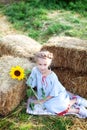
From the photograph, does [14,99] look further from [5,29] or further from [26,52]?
A: [5,29]

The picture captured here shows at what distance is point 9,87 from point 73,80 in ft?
3.04

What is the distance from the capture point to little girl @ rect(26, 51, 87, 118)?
4730 millimetres

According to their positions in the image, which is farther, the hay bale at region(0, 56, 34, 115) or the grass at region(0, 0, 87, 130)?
the grass at region(0, 0, 87, 130)

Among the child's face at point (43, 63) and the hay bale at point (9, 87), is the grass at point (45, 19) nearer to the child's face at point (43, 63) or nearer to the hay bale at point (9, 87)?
the hay bale at point (9, 87)

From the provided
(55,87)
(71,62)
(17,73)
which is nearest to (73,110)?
(55,87)

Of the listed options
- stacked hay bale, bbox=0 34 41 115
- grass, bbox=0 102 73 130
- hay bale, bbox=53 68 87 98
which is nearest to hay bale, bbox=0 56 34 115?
stacked hay bale, bbox=0 34 41 115

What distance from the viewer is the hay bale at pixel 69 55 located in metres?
4.87

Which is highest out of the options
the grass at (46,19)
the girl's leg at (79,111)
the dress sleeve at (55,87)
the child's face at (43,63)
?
the child's face at (43,63)

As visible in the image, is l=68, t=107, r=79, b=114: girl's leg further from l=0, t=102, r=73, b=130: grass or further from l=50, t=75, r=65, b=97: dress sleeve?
l=50, t=75, r=65, b=97: dress sleeve

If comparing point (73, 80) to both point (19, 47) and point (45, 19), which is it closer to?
point (19, 47)

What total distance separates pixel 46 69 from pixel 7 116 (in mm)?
710

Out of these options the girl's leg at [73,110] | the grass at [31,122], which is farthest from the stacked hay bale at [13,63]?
the girl's leg at [73,110]

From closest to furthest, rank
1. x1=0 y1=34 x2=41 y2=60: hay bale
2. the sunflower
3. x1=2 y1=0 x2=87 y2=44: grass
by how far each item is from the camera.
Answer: the sunflower, x1=0 y1=34 x2=41 y2=60: hay bale, x1=2 y1=0 x2=87 y2=44: grass

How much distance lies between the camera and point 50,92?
4793mm
